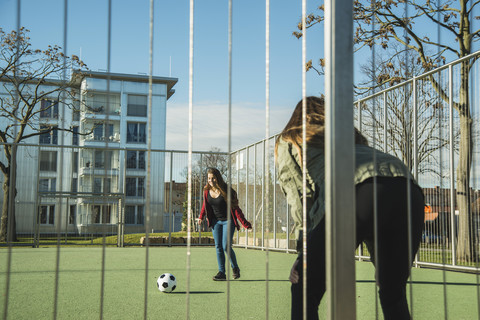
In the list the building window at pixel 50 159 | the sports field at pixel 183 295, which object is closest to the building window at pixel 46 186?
the building window at pixel 50 159

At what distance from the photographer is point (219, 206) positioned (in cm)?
532

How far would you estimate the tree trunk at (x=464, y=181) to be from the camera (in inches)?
213

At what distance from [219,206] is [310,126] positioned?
12.1 ft

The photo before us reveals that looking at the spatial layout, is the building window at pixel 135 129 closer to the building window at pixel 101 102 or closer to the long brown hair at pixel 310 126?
the building window at pixel 101 102

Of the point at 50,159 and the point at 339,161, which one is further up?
the point at 50,159

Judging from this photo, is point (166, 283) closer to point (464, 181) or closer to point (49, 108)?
point (49, 108)

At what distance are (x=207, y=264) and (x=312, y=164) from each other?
560 centimetres

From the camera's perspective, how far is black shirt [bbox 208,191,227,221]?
5266mm

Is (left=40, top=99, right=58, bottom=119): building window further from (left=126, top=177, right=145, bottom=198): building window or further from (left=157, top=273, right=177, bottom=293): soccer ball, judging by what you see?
(left=126, top=177, right=145, bottom=198): building window

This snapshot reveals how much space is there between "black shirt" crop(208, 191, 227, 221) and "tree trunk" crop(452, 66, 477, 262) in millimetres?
2703

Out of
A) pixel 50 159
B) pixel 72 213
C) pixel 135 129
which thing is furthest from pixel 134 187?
pixel 135 129

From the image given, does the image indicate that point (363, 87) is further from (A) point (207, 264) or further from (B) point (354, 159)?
(B) point (354, 159)

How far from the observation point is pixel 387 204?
1693 millimetres

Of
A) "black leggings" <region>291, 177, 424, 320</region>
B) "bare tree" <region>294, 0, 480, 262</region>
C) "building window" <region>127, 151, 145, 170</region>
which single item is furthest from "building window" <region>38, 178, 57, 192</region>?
"black leggings" <region>291, 177, 424, 320</region>
